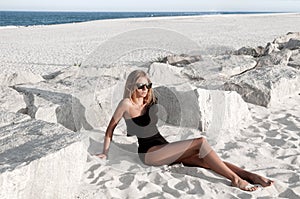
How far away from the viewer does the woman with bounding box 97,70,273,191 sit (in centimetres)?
333

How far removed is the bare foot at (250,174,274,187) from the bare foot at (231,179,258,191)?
0.09 meters

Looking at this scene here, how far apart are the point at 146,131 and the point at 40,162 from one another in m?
1.41

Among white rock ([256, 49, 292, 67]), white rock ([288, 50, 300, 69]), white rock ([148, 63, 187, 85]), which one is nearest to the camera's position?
white rock ([148, 63, 187, 85])

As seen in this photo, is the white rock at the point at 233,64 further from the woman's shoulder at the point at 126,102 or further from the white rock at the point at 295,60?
the woman's shoulder at the point at 126,102

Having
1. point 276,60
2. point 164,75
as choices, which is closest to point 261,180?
point 164,75

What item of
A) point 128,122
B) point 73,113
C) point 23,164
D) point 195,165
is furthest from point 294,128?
point 23,164

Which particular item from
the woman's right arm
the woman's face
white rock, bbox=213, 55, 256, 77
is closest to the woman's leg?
the woman's right arm

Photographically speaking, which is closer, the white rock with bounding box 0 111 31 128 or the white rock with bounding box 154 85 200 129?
the white rock with bounding box 0 111 31 128

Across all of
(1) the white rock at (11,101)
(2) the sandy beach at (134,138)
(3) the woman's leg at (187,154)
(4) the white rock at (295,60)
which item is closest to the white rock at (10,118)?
(2) the sandy beach at (134,138)

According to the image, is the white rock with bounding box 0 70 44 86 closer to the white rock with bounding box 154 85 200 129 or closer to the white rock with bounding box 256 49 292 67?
the white rock with bounding box 154 85 200 129

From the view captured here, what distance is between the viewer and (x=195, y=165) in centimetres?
358

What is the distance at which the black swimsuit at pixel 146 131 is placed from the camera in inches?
143

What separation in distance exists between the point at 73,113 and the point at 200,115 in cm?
164

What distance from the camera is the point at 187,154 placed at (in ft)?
11.6
